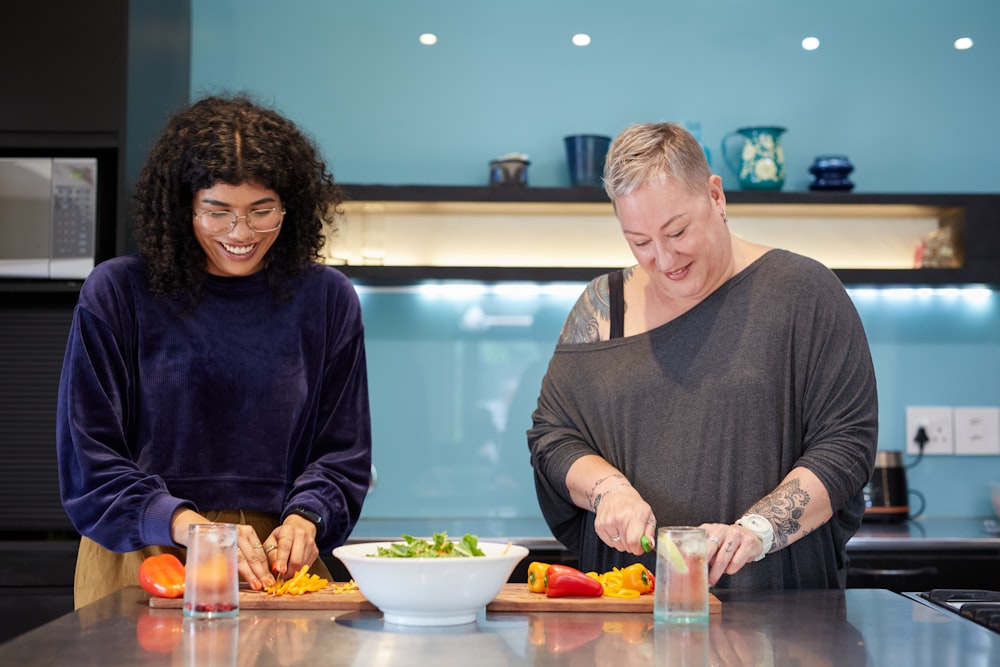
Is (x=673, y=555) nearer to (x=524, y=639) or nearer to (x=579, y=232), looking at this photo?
(x=524, y=639)

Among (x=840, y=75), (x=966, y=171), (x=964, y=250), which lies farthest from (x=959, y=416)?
(x=840, y=75)

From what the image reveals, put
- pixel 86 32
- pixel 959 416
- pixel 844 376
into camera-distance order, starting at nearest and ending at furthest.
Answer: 1. pixel 844 376
2. pixel 86 32
3. pixel 959 416

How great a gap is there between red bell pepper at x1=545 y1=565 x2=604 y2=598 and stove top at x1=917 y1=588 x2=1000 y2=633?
48cm

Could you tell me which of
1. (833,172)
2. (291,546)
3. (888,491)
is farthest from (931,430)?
(291,546)

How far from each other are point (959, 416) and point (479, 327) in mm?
1549

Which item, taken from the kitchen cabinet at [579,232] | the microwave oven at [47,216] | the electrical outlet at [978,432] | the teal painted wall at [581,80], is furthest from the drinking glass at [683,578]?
the electrical outlet at [978,432]

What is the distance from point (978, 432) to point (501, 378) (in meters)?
1.52

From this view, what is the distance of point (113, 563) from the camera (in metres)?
1.83

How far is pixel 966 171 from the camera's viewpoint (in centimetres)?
359

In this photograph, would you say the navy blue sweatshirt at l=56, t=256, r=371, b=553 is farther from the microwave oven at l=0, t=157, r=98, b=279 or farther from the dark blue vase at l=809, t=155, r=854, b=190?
the dark blue vase at l=809, t=155, r=854, b=190

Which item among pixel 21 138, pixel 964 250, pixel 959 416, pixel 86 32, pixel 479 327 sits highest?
pixel 86 32

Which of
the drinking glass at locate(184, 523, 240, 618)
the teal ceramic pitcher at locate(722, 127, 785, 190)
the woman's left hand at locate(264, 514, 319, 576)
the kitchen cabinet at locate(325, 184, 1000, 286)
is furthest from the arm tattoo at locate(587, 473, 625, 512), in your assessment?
the teal ceramic pitcher at locate(722, 127, 785, 190)

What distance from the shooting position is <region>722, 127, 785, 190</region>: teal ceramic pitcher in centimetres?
335

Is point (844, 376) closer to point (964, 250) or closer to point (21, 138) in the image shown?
point (964, 250)
